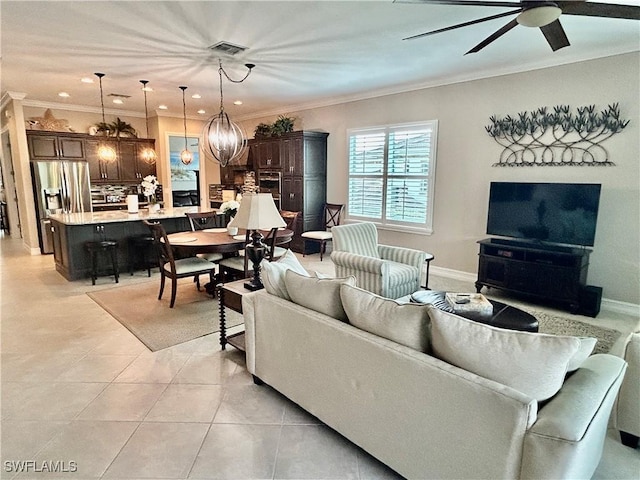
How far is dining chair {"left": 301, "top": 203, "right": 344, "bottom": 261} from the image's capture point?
268 inches

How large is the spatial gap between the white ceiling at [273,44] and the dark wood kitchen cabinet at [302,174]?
1187 millimetres

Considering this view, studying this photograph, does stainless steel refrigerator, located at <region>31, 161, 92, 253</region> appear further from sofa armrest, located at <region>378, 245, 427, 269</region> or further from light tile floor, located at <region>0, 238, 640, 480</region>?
sofa armrest, located at <region>378, 245, 427, 269</region>

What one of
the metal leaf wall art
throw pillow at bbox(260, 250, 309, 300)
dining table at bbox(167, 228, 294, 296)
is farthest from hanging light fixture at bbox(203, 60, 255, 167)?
the metal leaf wall art

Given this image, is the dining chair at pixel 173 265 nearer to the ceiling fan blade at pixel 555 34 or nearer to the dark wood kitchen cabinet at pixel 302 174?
the dark wood kitchen cabinet at pixel 302 174

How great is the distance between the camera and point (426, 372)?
161 cm

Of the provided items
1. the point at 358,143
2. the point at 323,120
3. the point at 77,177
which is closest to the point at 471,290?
the point at 358,143

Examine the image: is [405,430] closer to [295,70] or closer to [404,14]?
[404,14]

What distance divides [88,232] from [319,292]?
4594 mm

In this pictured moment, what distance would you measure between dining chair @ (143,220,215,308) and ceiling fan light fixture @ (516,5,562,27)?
3.62 metres

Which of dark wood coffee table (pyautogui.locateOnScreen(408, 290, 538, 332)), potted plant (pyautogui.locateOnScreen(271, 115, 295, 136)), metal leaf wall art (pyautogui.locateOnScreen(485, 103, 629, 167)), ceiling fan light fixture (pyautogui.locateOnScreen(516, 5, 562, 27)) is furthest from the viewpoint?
potted plant (pyautogui.locateOnScreen(271, 115, 295, 136))

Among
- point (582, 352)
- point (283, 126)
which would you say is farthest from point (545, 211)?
point (283, 126)

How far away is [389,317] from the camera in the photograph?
1.82m

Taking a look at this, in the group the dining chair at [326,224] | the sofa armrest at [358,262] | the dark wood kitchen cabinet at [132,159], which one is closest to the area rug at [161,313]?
the sofa armrest at [358,262]

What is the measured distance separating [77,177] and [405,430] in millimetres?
7864
